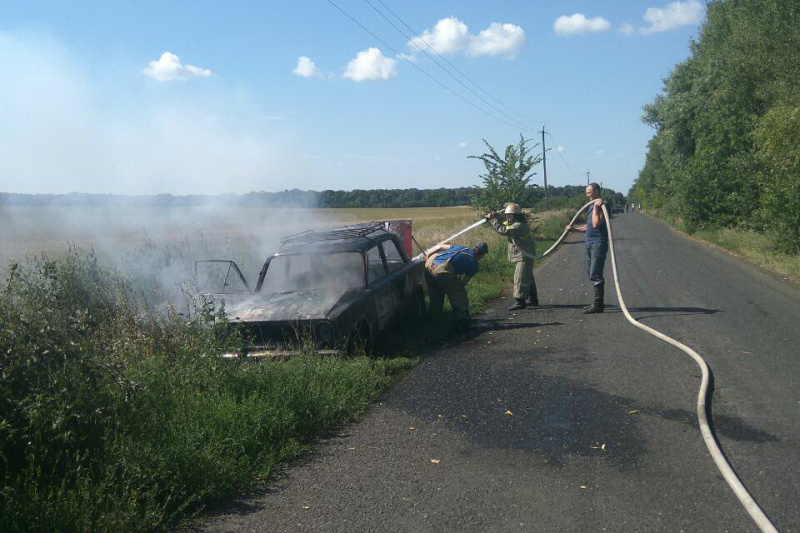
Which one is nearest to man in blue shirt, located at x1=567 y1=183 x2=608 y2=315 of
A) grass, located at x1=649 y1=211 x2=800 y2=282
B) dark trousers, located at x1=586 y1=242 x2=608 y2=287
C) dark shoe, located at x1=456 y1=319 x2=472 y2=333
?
dark trousers, located at x1=586 y1=242 x2=608 y2=287

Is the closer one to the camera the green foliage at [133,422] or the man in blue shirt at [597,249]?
the green foliage at [133,422]


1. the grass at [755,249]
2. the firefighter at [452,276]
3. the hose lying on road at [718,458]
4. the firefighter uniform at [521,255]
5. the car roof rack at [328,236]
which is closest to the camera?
the hose lying on road at [718,458]

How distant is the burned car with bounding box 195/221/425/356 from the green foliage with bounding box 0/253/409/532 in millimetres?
804

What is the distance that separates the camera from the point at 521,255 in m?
11.2

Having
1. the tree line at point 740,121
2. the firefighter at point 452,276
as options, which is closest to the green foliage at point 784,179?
the tree line at point 740,121

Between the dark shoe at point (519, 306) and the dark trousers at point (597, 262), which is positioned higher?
the dark trousers at point (597, 262)

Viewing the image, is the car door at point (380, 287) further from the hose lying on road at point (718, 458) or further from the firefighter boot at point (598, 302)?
the hose lying on road at point (718, 458)

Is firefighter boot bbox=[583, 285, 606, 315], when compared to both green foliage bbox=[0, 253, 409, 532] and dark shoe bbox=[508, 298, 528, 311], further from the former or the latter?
green foliage bbox=[0, 253, 409, 532]

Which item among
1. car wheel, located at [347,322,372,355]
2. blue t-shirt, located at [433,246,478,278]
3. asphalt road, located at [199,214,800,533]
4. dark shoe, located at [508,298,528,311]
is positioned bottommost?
asphalt road, located at [199,214,800,533]

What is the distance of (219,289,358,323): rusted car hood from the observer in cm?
759

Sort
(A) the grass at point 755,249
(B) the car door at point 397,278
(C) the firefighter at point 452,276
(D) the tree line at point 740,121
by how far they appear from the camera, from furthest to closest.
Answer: (D) the tree line at point 740,121, (A) the grass at point 755,249, (C) the firefighter at point 452,276, (B) the car door at point 397,278

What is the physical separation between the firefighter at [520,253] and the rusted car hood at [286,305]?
3803 millimetres

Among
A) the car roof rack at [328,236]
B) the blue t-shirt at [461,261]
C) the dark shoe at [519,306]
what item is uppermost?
the car roof rack at [328,236]

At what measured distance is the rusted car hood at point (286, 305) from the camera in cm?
759
